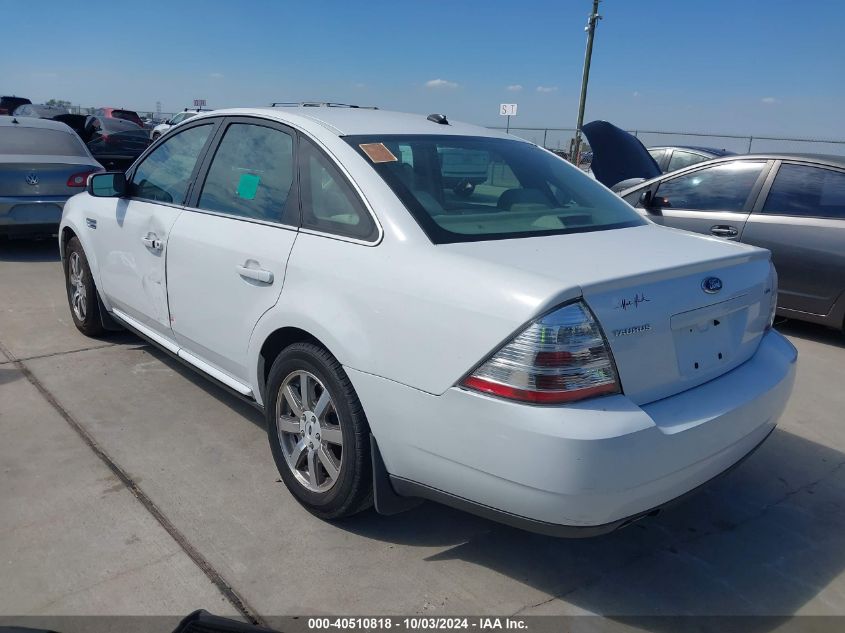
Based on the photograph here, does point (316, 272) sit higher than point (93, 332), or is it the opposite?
point (316, 272)

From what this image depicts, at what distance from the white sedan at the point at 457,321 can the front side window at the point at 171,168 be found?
0.16 feet

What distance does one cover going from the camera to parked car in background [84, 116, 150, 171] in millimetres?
14930

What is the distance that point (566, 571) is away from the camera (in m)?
2.71

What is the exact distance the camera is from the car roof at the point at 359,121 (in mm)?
3189

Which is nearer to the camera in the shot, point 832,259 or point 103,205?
point 103,205

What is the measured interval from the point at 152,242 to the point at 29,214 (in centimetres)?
510

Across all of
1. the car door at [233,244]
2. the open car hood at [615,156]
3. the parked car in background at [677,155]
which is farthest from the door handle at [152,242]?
the parked car in background at [677,155]

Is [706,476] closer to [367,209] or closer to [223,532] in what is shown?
[367,209]

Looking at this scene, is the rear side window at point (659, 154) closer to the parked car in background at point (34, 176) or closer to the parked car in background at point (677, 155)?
the parked car in background at point (677, 155)

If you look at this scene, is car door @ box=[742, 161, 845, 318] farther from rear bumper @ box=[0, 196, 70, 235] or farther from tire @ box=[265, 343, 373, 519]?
rear bumper @ box=[0, 196, 70, 235]

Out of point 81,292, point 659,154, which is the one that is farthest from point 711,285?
point 659,154

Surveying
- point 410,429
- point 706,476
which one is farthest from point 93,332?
point 706,476

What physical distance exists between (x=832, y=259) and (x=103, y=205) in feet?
17.5

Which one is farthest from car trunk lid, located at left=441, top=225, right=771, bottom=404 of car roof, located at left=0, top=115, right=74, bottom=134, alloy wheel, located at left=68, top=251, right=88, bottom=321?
car roof, located at left=0, top=115, right=74, bottom=134
